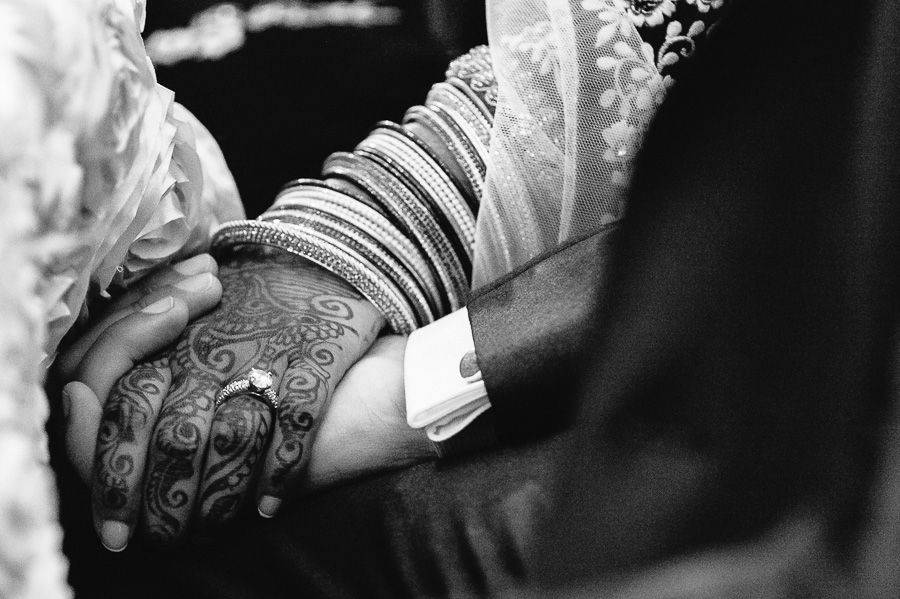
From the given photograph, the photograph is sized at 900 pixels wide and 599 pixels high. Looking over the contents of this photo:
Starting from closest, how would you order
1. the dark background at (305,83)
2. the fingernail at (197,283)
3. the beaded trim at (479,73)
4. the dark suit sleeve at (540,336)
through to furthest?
the dark suit sleeve at (540,336), the fingernail at (197,283), the beaded trim at (479,73), the dark background at (305,83)

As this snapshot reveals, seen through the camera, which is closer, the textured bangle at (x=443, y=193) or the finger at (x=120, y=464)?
the finger at (x=120, y=464)

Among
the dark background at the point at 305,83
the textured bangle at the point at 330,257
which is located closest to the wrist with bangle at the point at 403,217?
the textured bangle at the point at 330,257

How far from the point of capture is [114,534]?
1.42ft

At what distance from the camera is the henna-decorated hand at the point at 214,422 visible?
1.42 feet

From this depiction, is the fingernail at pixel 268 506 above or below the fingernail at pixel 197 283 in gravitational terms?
below

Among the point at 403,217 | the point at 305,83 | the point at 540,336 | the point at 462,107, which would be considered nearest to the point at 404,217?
the point at 403,217

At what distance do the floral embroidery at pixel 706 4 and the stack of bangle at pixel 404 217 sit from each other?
175 millimetres

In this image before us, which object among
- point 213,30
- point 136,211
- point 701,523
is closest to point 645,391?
point 701,523

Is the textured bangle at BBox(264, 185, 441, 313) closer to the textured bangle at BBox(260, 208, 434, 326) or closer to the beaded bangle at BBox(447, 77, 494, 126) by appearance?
the textured bangle at BBox(260, 208, 434, 326)

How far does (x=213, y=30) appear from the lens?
0.82m

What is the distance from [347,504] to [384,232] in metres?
0.21

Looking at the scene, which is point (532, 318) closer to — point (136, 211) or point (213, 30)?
point (136, 211)

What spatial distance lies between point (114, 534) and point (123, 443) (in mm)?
50

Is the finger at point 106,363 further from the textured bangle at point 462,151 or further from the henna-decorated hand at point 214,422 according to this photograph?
the textured bangle at point 462,151
